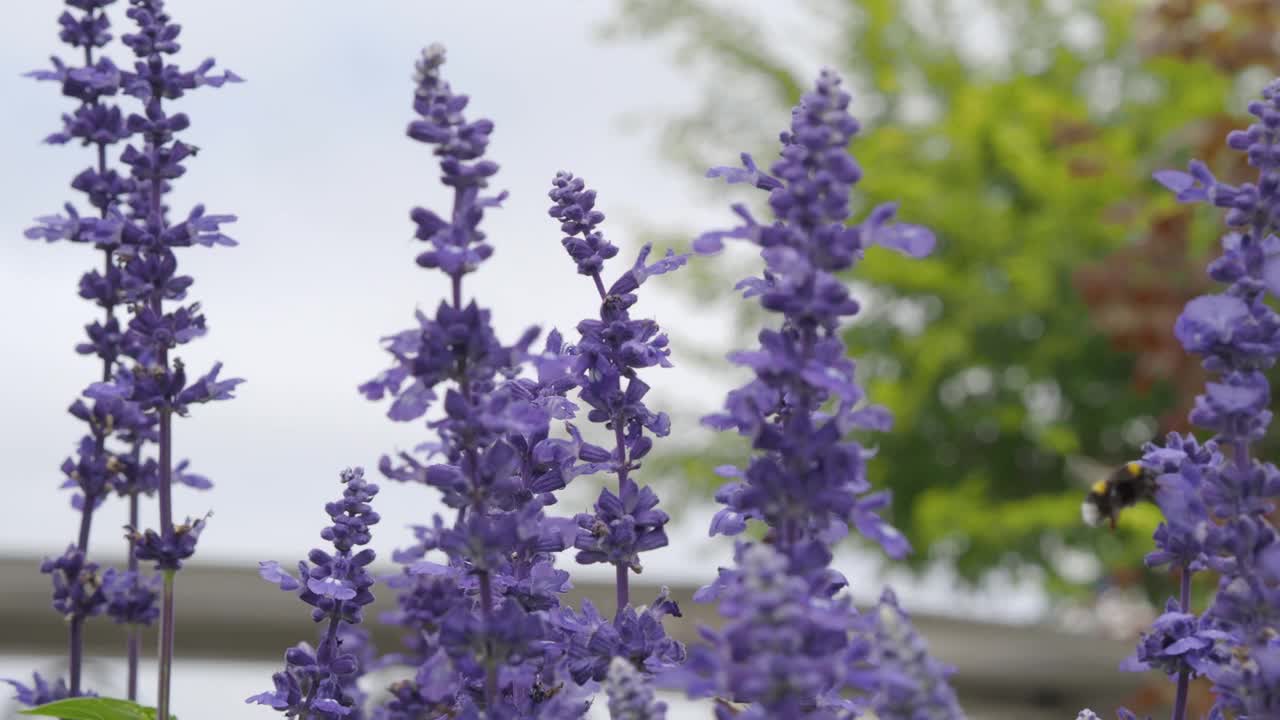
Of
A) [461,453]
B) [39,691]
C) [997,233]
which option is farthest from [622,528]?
[997,233]

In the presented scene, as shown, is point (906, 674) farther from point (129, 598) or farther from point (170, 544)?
point (129, 598)

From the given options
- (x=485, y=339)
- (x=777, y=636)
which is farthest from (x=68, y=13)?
(x=777, y=636)

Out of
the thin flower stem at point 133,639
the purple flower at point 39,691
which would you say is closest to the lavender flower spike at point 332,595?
the thin flower stem at point 133,639

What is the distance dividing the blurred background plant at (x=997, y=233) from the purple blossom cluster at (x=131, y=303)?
855 cm

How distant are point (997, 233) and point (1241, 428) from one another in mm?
10524

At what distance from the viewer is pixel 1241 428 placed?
103cm

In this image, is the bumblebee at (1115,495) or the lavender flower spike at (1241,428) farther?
the bumblebee at (1115,495)

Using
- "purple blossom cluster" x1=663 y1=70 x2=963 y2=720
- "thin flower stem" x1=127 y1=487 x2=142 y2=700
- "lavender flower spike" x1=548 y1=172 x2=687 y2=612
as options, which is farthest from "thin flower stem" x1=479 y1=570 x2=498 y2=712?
"thin flower stem" x1=127 y1=487 x2=142 y2=700

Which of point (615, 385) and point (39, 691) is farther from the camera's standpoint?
point (39, 691)

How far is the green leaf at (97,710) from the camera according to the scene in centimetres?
131

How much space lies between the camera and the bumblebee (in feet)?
5.45

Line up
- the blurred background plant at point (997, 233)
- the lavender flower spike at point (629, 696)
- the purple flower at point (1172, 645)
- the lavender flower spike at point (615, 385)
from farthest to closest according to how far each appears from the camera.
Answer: the blurred background plant at point (997, 233), the lavender flower spike at point (615, 385), the purple flower at point (1172, 645), the lavender flower spike at point (629, 696)

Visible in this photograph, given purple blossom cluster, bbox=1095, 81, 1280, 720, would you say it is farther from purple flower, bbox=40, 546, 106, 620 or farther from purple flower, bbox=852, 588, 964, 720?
purple flower, bbox=40, 546, 106, 620

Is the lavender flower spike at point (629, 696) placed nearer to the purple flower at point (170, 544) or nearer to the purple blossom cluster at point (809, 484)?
the purple blossom cluster at point (809, 484)
